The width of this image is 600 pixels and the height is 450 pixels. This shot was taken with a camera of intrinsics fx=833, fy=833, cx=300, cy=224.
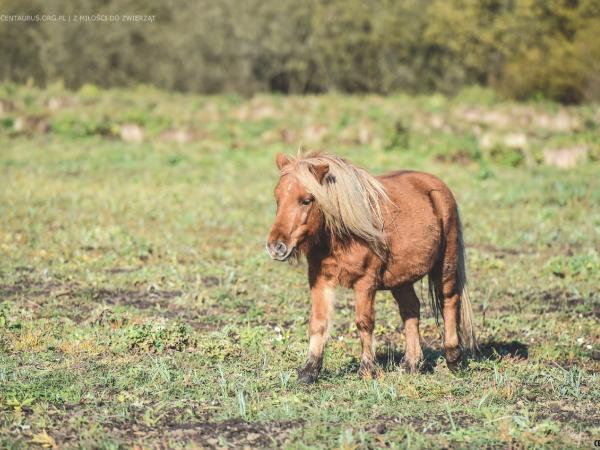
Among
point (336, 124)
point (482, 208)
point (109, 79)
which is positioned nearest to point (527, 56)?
point (336, 124)

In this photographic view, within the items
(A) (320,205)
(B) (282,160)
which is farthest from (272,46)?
(A) (320,205)

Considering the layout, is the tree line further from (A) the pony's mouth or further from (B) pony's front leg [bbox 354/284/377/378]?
(A) the pony's mouth

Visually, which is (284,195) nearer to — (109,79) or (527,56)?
(527,56)

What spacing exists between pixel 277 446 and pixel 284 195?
194 cm

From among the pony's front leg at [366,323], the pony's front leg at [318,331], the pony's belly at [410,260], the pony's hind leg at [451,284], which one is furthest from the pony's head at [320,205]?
the pony's hind leg at [451,284]

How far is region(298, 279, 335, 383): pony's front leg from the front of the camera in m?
6.71

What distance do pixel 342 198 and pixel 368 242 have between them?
1.53ft

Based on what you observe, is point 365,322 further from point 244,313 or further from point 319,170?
point 244,313

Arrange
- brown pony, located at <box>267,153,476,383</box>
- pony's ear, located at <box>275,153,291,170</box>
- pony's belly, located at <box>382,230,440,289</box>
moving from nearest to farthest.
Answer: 1. brown pony, located at <box>267,153,476,383</box>
2. pony's ear, located at <box>275,153,291,170</box>
3. pony's belly, located at <box>382,230,440,289</box>

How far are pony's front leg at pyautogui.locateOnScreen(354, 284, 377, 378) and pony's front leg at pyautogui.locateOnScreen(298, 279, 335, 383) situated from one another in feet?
0.77

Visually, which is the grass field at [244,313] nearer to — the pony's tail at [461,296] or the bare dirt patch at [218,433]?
the bare dirt patch at [218,433]

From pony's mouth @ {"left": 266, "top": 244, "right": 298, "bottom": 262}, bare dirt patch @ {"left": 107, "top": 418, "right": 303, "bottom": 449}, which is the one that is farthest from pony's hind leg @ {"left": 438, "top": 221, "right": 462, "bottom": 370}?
bare dirt patch @ {"left": 107, "top": 418, "right": 303, "bottom": 449}

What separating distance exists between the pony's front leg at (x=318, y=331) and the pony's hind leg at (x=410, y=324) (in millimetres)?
1014

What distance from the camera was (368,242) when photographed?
6.77m
